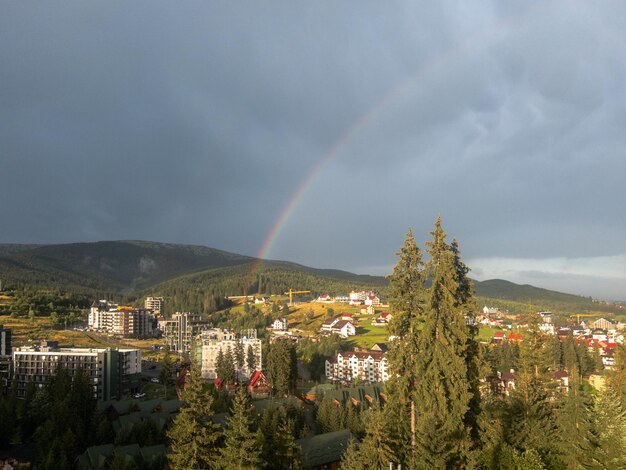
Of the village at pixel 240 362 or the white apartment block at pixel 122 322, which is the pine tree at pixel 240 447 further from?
the white apartment block at pixel 122 322

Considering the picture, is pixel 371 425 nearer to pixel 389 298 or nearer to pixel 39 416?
pixel 389 298

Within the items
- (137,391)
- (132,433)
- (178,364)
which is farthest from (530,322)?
(178,364)

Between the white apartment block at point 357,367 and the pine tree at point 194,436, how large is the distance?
189 feet

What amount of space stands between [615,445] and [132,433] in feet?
99.5

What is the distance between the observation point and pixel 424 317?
1864 cm

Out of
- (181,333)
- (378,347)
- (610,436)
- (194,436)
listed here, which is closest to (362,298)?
(181,333)

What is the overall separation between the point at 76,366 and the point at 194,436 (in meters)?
46.7

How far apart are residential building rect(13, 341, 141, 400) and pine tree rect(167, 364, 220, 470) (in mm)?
43954

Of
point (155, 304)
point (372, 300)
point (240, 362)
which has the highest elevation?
point (372, 300)

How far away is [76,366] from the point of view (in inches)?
2373

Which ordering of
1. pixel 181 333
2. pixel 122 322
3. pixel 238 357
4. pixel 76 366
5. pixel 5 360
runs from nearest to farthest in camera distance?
pixel 76 366, pixel 5 360, pixel 238 357, pixel 181 333, pixel 122 322

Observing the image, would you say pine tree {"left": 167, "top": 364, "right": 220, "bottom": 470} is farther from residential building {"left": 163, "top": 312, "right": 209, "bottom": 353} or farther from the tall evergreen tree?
residential building {"left": 163, "top": 312, "right": 209, "bottom": 353}

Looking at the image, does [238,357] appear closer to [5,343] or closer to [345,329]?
[5,343]

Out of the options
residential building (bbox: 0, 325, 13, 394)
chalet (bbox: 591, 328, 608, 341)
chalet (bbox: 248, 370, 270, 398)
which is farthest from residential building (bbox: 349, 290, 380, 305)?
residential building (bbox: 0, 325, 13, 394)
